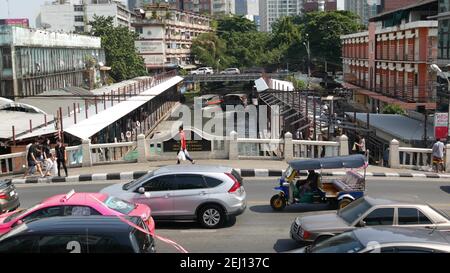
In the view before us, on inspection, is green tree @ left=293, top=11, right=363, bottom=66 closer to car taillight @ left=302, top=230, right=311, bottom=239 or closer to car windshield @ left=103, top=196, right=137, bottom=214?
car windshield @ left=103, top=196, right=137, bottom=214

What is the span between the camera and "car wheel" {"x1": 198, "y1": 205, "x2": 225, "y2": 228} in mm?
14023

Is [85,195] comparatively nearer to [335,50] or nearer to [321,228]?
[321,228]

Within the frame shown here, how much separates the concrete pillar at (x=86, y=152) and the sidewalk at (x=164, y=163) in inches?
15.0

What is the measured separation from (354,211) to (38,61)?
3516cm

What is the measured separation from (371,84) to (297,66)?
39.7 metres

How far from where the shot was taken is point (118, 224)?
9.00 meters

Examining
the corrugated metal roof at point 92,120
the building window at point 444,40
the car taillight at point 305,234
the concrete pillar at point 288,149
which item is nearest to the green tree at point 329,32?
the corrugated metal roof at point 92,120

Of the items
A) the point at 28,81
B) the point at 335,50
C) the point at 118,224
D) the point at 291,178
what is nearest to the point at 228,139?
the point at 291,178

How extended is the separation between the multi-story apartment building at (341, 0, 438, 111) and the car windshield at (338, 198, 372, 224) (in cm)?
2807

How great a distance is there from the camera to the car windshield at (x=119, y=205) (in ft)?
40.0

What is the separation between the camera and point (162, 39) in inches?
3841

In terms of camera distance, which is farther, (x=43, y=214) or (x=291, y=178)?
(x=291, y=178)

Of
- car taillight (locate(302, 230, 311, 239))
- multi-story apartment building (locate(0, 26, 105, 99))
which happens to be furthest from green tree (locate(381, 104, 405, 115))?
car taillight (locate(302, 230, 311, 239))

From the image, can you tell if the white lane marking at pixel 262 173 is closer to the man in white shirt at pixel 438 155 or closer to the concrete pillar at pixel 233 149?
the concrete pillar at pixel 233 149
